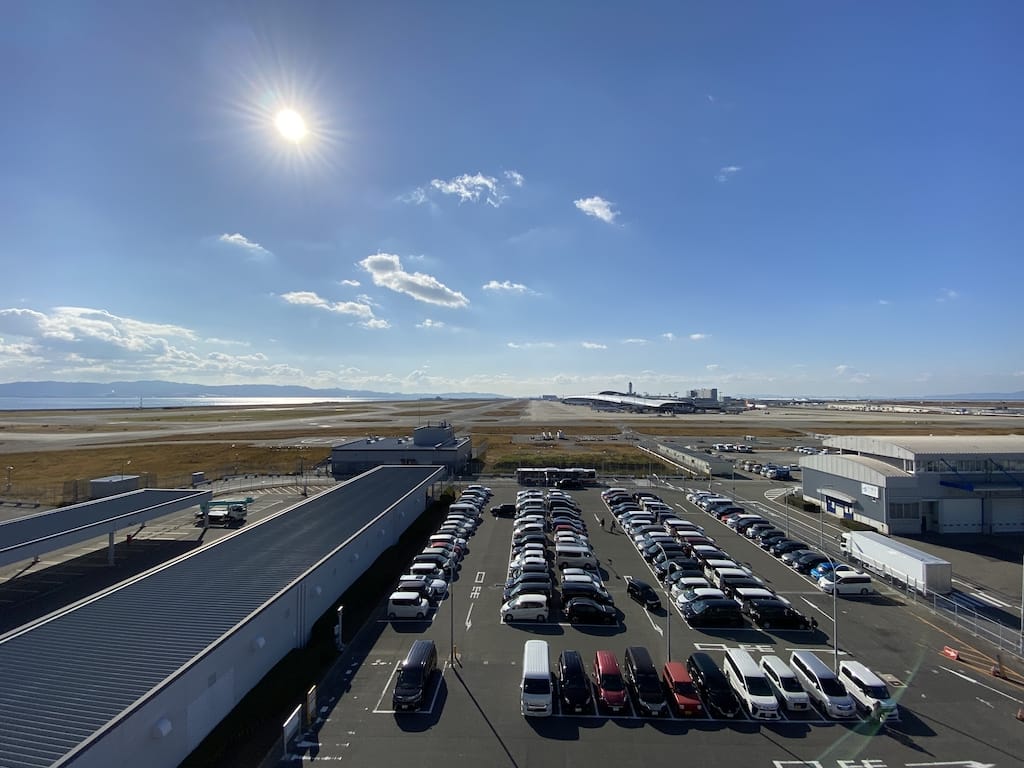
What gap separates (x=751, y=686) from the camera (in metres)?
14.5

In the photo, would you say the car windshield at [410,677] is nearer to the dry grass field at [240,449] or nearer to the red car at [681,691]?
the red car at [681,691]

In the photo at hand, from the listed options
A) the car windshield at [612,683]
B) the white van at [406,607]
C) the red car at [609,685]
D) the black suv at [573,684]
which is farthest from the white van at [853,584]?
the white van at [406,607]

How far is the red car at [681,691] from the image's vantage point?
1402cm

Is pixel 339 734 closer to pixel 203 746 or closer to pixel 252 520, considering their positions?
pixel 203 746

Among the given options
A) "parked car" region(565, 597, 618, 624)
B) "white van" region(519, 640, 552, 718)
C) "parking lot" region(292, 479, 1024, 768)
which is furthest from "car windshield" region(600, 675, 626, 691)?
"parked car" region(565, 597, 618, 624)

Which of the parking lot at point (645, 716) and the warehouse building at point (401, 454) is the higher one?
the warehouse building at point (401, 454)

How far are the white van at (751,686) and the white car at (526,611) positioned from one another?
6.91 m

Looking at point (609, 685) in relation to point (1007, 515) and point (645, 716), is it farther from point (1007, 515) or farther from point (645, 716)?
point (1007, 515)

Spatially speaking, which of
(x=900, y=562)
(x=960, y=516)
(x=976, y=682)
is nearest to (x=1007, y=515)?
(x=960, y=516)

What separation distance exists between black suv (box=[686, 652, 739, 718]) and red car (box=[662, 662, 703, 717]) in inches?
16.0

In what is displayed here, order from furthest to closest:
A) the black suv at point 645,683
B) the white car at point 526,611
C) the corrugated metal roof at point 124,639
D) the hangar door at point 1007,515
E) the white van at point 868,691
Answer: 1. the hangar door at point 1007,515
2. the white car at point 526,611
3. the black suv at point 645,683
4. the white van at point 868,691
5. the corrugated metal roof at point 124,639

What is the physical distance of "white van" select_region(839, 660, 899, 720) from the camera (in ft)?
45.7

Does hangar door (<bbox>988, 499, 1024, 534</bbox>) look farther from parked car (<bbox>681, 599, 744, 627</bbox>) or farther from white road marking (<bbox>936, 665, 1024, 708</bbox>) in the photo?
parked car (<bbox>681, 599, 744, 627</bbox>)

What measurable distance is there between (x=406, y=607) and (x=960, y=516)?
1368 inches
